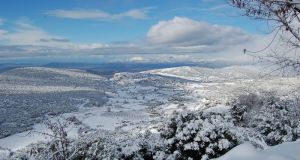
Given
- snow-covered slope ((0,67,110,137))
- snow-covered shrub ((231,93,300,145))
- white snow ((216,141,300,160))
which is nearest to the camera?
white snow ((216,141,300,160))

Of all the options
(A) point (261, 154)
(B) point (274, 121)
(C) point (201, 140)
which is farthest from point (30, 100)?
(A) point (261, 154)

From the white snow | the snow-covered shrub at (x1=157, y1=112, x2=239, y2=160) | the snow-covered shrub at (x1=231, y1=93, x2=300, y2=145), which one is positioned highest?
the white snow

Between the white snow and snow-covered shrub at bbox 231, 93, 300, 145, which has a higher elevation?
the white snow

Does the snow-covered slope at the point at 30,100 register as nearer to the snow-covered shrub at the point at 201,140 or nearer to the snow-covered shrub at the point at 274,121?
the snow-covered shrub at the point at 274,121

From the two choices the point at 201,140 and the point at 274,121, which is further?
the point at 274,121

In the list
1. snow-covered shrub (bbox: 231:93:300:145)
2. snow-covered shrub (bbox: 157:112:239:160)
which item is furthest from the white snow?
snow-covered shrub (bbox: 231:93:300:145)

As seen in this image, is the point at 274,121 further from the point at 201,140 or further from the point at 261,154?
the point at 261,154

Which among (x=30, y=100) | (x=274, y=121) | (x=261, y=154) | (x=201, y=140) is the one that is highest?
(x=261, y=154)

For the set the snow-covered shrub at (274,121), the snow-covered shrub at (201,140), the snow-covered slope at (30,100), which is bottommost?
the snow-covered slope at (30,100)

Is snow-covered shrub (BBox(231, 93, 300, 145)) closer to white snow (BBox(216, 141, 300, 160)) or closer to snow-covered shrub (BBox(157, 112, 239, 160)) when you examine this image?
snow-covered shrub (BBox(157, 112, 239, 160))

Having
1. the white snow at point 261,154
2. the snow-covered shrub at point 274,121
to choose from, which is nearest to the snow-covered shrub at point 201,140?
the snow-covered shrub at point 274,121
